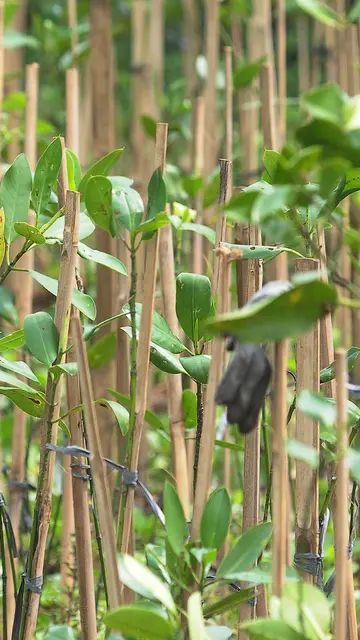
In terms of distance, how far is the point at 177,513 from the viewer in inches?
21.1

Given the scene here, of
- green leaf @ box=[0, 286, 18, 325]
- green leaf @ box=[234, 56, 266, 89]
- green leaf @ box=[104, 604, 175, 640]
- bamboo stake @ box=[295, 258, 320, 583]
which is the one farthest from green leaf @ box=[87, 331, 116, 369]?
green leaf @ box=[234, 56, 266, 89]

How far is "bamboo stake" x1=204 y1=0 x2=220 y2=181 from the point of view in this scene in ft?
4.50

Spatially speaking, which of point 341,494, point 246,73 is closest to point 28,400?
point 341,494

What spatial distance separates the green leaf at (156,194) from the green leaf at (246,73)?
83cm

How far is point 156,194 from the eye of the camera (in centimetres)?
59

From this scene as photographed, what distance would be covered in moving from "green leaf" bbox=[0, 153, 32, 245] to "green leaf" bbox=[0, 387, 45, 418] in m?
0.11

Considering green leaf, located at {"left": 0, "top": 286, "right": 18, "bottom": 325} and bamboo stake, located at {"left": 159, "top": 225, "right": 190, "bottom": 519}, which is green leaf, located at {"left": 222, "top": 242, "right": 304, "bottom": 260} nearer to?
bamboo stake, located at {"left": 159, "top": 225, "right": 190, "bottom": 519}

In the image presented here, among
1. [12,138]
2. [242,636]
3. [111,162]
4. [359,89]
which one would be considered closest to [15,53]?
[12,138]

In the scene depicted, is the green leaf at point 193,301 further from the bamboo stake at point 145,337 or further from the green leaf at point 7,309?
the green leaf at point 7,309

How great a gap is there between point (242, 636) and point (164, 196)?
1.04ft

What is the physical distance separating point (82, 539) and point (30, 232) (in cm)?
22

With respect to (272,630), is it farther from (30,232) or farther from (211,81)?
(211,81)

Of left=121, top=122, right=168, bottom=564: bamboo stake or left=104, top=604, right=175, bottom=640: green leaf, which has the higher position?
left=121, top=122, right=168, bottom=564: bamboo stake

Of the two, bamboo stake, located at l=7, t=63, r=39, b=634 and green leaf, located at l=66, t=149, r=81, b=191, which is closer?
green leaf, located at l=66, t=149, r=81, b=191
